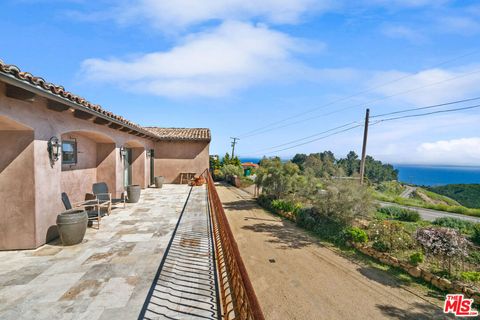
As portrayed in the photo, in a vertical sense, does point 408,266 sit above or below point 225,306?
below

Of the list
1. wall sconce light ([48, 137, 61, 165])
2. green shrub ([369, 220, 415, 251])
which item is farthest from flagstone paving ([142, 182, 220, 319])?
green shrub ([369, 220, 415, 251])

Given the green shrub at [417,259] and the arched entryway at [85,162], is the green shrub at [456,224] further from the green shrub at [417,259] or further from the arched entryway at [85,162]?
the arched entryway at [85,162]

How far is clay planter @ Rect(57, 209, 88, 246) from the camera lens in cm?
486

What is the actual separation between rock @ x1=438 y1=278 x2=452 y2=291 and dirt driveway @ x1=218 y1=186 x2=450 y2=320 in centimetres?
66

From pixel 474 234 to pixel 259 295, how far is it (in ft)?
38.6

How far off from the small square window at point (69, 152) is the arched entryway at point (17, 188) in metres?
2.43

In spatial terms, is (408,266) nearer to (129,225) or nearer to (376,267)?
(376,267)

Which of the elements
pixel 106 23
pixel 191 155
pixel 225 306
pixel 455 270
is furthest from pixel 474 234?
pixel 106 23

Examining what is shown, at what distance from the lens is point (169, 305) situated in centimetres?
308

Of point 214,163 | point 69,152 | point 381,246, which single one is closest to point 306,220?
point 381,246

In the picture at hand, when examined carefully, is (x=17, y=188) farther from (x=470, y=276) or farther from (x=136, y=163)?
(x=470, y=276)

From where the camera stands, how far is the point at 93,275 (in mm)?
3762

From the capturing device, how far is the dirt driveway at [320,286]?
5.09 m

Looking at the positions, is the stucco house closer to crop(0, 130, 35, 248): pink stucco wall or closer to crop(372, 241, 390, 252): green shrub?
crop(0, 130, 35, 248): pink stucco wall
